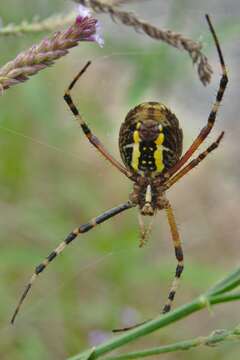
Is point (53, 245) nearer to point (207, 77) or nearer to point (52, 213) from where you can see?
point (52, 213)

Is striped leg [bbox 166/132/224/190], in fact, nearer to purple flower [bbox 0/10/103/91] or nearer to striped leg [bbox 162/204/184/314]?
striped leg [bbox 162/204/184/314]

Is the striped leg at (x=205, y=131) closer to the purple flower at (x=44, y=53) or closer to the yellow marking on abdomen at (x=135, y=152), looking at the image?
the yellow marking on abdomen at (x=135, y=152)

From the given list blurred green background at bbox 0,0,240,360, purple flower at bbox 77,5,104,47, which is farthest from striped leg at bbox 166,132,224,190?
blurred green background at bbox 0,0,240,360

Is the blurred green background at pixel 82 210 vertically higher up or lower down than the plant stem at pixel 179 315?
higher up

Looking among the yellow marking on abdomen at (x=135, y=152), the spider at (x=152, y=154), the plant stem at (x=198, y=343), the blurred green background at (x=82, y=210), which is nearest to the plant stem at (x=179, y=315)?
the plant stem at (x=198, y=343)

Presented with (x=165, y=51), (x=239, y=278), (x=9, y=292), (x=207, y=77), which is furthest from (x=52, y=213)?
(x=239, y=278)

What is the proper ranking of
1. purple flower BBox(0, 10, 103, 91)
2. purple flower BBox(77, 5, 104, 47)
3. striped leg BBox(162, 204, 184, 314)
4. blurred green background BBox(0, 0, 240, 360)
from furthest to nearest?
blurred green background BBox(0, 0, 240, 360) < striped leg BBox(162, 204, 184, 314) < purple flower BBox(77, 5, 104, 47) < purple flower BBox(0, 10, 103, 91)

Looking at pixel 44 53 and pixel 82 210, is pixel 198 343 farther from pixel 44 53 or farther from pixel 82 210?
pixel 82 210
